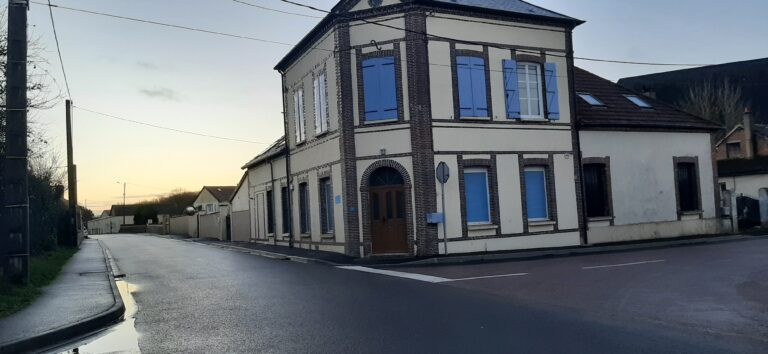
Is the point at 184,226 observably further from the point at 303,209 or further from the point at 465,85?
the point at 465,85

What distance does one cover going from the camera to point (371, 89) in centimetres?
1969

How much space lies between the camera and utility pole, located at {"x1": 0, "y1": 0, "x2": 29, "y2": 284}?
37.0 ft

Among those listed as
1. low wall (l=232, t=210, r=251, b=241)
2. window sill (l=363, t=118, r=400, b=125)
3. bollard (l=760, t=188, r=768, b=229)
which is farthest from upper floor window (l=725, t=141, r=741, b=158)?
window sill (l=363, t=118, r=400, b=125)

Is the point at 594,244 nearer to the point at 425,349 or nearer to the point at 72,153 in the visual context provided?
the point at 425,349

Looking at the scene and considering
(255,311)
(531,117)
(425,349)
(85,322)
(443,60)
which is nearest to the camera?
(425,349)

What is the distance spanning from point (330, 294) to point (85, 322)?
4.04 meters

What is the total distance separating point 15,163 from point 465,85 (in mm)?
13004

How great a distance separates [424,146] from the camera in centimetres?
1903

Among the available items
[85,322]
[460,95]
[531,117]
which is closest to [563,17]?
[531,117]

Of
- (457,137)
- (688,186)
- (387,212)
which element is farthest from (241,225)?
(688,186)

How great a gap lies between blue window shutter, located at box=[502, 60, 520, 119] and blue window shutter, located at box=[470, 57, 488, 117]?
85 cm

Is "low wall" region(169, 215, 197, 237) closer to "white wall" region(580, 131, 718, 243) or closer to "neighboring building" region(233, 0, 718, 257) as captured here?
"neighboring building" region(233, 0, 718, 257)

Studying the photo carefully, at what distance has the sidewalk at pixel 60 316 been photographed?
7.56 m

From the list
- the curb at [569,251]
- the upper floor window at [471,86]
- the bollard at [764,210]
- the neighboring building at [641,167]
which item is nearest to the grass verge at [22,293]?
the curb at [569,251]
